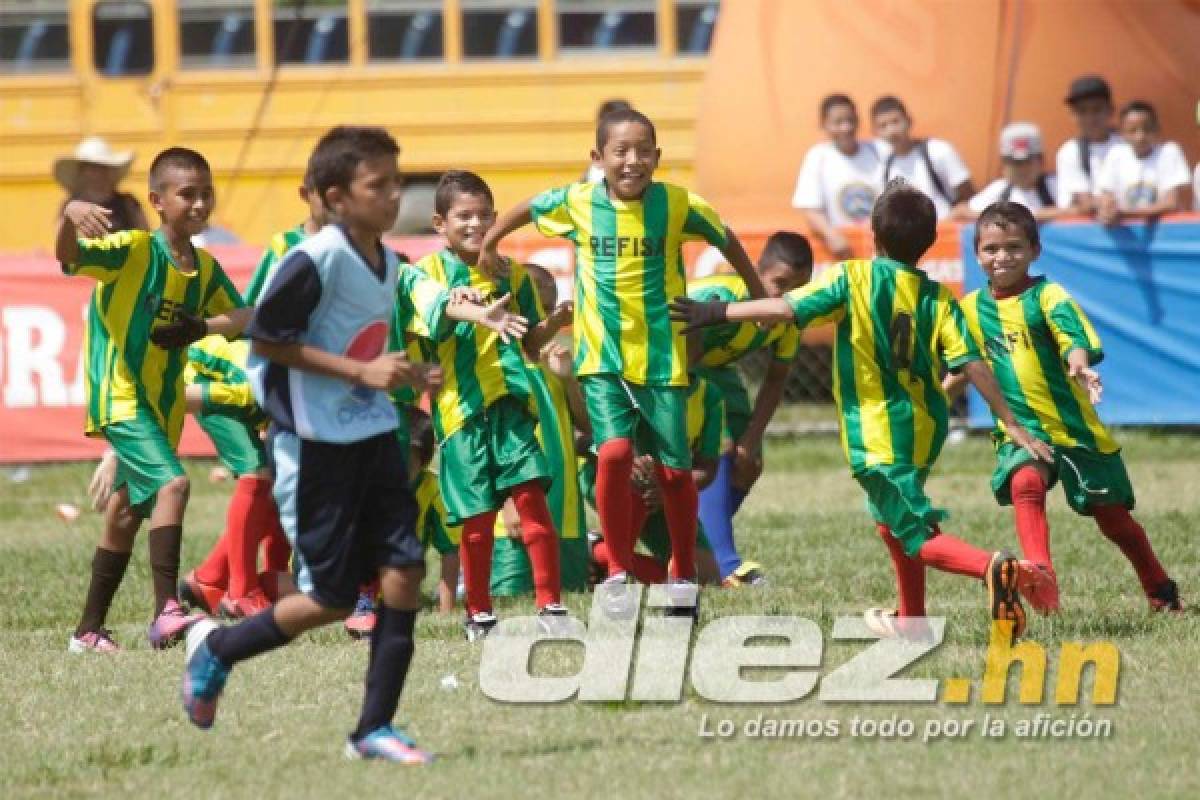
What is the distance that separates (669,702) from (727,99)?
1159 centimetres

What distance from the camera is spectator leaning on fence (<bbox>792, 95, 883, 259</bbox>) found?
52.3 ft

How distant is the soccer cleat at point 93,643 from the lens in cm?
870

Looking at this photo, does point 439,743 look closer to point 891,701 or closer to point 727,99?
point 891,701

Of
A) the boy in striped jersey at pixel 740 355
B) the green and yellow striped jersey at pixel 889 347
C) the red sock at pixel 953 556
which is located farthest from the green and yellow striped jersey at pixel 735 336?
the red sock at pixel 953 556

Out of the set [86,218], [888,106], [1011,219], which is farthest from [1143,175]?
[86,218]

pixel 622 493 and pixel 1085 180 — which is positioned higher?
pixel 1085 180

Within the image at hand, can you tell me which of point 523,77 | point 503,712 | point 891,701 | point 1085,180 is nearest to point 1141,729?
point 891,701

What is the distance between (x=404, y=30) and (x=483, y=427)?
12.3m

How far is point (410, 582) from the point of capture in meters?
6.52

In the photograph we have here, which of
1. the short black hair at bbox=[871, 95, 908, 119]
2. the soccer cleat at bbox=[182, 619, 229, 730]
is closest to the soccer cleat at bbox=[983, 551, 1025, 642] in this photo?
the soccer cleat at bbox=[182, 619, 229, 730]

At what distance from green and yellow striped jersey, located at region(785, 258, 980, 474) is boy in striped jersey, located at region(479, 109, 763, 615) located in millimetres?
856

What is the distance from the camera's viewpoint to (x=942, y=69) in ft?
58.0

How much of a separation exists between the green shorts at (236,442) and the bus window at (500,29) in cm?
1104

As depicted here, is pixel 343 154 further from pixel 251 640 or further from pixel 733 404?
pixel 733 404
